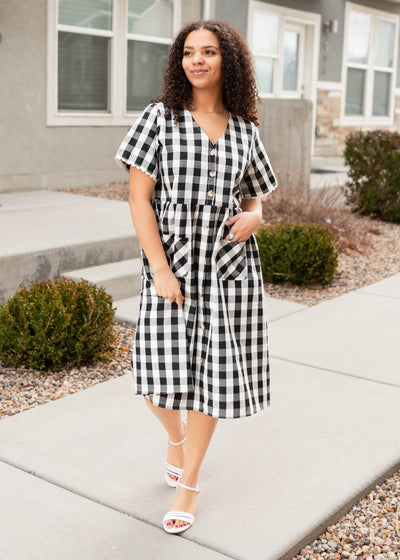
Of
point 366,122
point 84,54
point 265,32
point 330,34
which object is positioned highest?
point 330,34

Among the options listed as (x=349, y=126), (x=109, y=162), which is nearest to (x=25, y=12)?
(x=109, y=162)

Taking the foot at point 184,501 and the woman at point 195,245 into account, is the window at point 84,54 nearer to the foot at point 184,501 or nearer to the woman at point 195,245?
the woman at point 195,245

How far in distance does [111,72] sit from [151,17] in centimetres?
97

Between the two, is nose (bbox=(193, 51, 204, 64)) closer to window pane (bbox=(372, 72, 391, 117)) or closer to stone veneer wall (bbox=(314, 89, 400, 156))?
stone veneer wall (bbox=(314, 89, 400, 156))

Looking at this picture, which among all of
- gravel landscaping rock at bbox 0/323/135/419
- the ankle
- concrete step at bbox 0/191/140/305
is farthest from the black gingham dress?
concrete step at bbox 0/191/140/305

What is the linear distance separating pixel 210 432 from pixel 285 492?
17.2 inches

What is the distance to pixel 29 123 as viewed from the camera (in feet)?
26.5

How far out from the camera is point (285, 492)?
270cm

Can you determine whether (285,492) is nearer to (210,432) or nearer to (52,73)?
(210,432)

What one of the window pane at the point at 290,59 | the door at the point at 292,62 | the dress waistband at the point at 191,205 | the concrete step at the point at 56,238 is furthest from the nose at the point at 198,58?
the window pane at the point at 290,59

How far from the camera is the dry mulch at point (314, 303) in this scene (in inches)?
97.7

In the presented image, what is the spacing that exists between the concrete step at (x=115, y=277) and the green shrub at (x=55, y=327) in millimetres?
1019

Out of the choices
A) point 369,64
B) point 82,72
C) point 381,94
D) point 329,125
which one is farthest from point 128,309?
point 381,94

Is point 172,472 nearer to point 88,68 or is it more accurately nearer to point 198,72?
point 198,72
